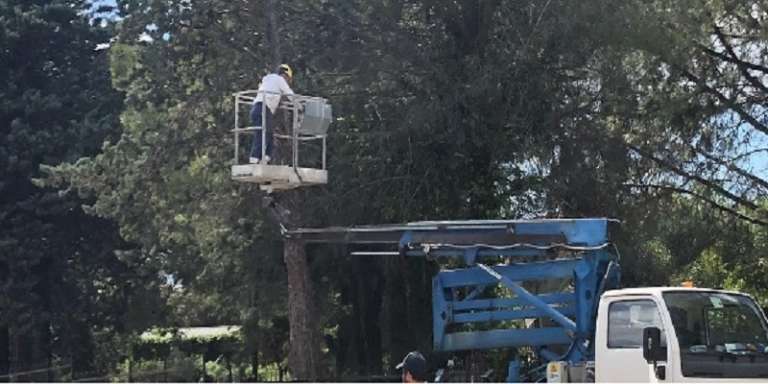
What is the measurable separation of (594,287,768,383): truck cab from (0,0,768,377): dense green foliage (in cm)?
977

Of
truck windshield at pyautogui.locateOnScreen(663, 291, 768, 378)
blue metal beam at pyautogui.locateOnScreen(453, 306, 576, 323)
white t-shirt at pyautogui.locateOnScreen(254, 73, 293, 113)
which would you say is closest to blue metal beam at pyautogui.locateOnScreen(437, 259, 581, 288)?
blue metal beam at pyautogui.locateOnScreen(453, 306, 576, 323)

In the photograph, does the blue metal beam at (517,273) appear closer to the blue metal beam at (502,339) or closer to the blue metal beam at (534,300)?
the blue metal beam at (534,300)

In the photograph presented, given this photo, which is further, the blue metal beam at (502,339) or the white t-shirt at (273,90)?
the white t-shirt at (273,90)

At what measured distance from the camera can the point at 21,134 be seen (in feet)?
102

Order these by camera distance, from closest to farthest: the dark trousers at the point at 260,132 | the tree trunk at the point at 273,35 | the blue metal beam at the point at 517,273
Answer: the blue metal beam at the point at 517,273 → the dark trousers at the point at 260,132 → the tree trunk at the point at 273,35

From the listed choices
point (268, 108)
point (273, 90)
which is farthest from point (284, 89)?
point (268, 108)

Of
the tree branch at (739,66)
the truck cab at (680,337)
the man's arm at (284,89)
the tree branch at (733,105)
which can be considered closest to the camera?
the truck cab at (680,337)

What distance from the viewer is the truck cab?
898 centimetres

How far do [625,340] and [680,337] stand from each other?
1.99ft

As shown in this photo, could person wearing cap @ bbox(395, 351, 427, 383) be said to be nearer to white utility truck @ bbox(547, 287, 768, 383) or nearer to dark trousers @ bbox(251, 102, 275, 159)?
white utility truck @ bbox(547, 287, 768, 383)

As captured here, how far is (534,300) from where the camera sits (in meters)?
11.5

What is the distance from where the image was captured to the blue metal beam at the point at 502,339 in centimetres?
1148

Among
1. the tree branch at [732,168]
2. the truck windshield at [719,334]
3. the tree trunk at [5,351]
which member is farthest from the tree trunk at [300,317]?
the tree trunk at [5,351]

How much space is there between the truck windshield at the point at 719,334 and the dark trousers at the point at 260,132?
523 cm
